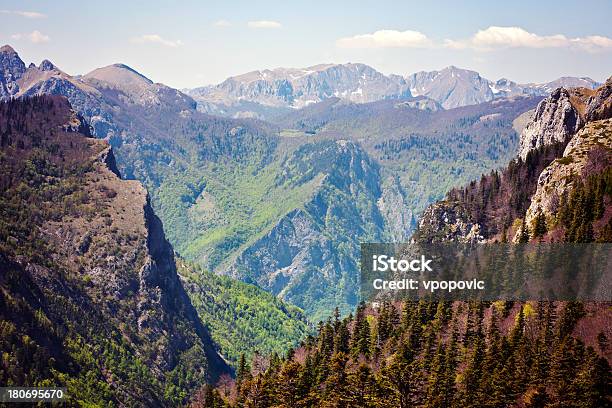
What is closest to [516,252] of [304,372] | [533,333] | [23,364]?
[533,333]

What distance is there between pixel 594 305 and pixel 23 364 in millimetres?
141042

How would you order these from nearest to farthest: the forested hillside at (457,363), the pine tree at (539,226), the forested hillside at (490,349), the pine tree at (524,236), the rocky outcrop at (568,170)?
the forested hillside at (457,363) < the forested hillside at (490,349) < the pine tree at (539,226) < the pine tree at (524,236) < the rocky outcrop at (568,170)

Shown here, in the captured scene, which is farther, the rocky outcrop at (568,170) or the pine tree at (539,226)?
the rocky outcrop at (568,170)

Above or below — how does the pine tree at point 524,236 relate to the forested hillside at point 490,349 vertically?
above

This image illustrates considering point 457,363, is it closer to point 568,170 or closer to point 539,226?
point 539,226

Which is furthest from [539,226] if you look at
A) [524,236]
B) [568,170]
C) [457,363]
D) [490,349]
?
[457,363]

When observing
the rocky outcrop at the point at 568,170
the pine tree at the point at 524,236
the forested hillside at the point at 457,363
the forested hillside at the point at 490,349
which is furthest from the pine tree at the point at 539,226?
the forested hillside at the point at 457,363

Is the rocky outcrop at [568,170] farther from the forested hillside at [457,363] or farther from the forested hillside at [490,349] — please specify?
the forested hillside at [457,363]

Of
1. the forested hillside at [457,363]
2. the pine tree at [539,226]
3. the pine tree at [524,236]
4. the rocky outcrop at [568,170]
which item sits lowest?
the forested hillside at [457,363]

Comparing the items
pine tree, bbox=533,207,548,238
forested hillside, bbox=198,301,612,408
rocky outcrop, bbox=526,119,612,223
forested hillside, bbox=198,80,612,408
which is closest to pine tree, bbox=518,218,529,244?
forested hillside, bbox=198,80,612,408

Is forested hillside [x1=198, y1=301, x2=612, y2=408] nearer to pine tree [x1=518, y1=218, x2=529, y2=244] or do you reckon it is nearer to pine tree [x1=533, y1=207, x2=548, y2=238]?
pine tree [x1=518, y1=218, x2=529, y2=244]

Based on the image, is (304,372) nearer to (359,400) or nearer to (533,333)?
(359,400)

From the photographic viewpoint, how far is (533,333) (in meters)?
142

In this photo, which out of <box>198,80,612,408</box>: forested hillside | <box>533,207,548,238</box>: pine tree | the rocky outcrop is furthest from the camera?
the rocky outcrop
